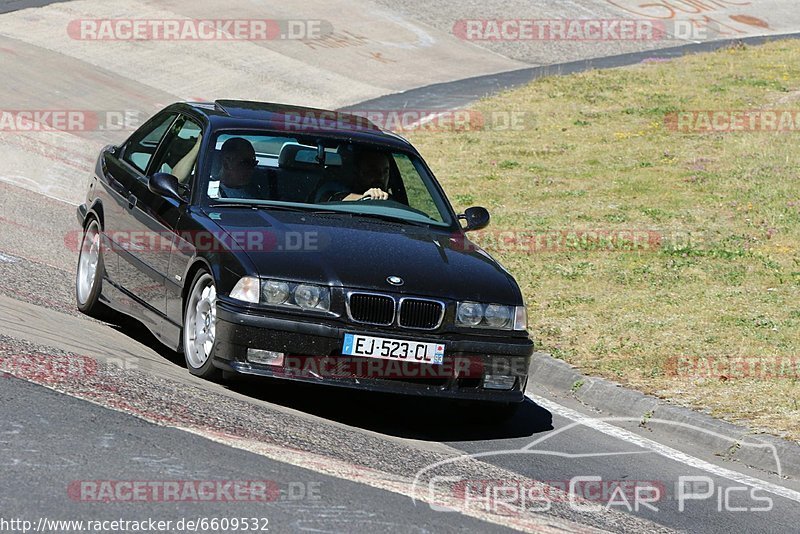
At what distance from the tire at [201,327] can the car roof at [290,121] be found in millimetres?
1470

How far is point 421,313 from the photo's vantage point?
7680 mm

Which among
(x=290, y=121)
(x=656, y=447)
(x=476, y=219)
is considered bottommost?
(x=656, y=447)

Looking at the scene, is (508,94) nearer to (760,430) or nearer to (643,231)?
(643,231)

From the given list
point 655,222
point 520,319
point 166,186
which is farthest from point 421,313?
point 655,222

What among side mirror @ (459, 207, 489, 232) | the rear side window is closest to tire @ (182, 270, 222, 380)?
the rear side window

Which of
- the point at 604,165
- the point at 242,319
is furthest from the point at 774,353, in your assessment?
the point at 604,165

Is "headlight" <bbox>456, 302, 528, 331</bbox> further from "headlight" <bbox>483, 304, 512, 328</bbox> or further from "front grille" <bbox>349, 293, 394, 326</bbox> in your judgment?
"front grille" <bbox>349, 293, 394, 326</bbox>

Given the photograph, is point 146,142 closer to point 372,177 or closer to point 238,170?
point 238,170

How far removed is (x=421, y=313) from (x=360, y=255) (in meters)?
0.52

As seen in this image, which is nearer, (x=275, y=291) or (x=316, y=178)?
(x=275, y=291)

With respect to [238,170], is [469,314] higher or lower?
lower

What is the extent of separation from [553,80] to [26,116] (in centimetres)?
1217

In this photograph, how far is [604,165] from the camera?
21.0 meters

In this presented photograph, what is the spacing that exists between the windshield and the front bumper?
1.35 m
